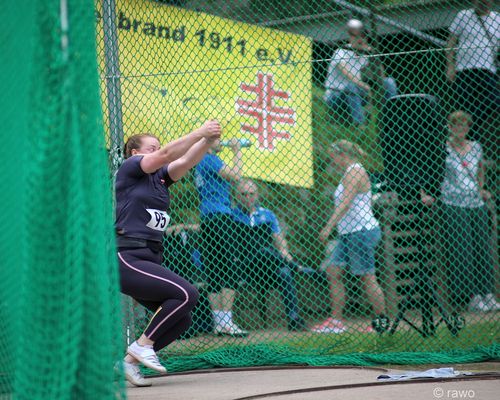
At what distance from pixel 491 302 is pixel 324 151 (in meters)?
2.08

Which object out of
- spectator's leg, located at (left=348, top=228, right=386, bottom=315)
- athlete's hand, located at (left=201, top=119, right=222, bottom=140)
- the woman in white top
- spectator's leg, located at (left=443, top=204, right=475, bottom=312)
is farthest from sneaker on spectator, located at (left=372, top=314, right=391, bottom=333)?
athlete's hand, located at (left=201, top=119, right=222, bottom=140)

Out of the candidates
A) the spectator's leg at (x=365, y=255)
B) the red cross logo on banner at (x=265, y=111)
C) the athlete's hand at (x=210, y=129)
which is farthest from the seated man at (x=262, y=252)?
the athlete's hand at (x=210, y=129)

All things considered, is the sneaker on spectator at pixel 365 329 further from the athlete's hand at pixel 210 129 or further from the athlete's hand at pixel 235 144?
the athlete's hand at pixel 210 129

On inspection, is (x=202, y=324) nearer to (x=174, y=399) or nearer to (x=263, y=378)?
(x=263, y=378)

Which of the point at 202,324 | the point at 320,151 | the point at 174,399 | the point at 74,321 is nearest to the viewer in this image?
the point at 74,321

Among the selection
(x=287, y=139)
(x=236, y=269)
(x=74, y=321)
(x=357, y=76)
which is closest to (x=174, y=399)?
(x=74, y=321)

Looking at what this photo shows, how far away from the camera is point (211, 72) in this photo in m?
7.54

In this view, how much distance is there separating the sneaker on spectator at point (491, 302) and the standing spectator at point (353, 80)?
1.95 m

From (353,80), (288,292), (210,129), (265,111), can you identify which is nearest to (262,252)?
(288,292)

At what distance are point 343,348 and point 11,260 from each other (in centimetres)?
378

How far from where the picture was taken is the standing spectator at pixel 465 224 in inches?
303

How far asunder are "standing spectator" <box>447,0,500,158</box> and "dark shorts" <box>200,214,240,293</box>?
7.87 feet

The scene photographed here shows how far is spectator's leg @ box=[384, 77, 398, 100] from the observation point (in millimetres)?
7857

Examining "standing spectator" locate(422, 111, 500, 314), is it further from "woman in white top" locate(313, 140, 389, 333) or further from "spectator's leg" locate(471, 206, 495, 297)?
"woman in white top" locate(313, 140, 389, 333)
